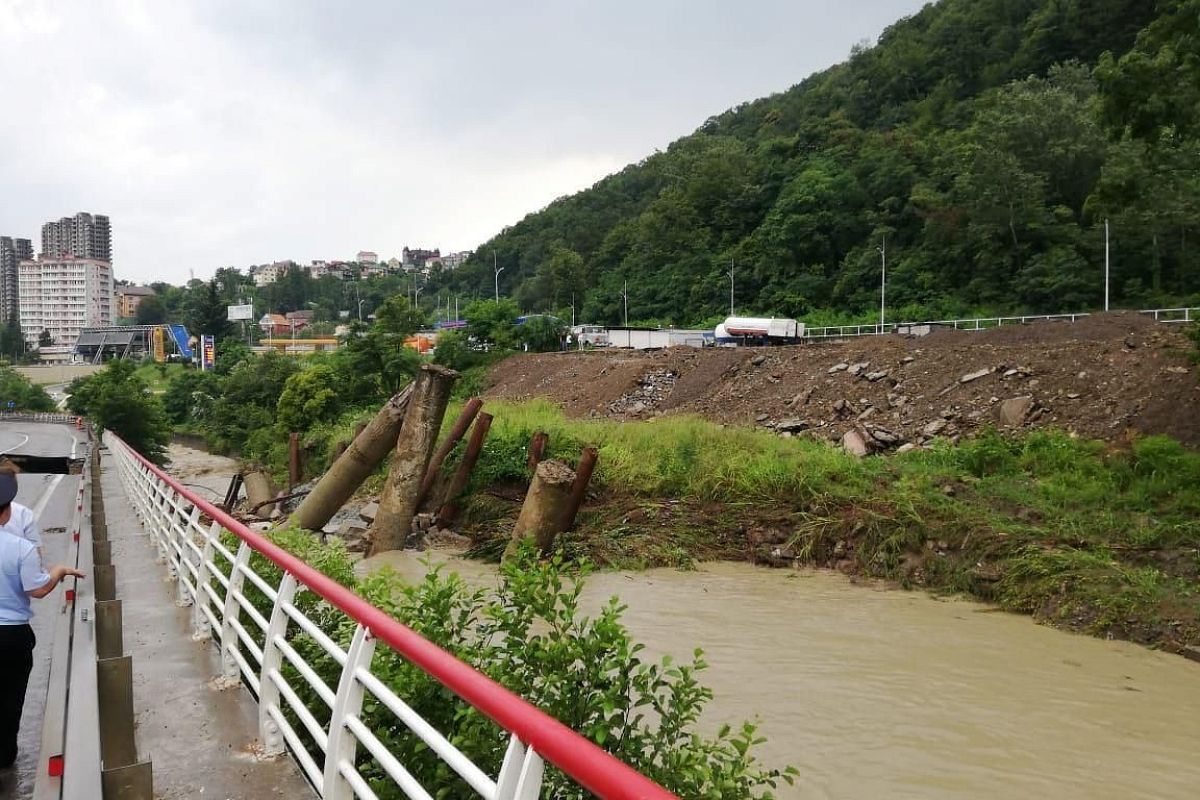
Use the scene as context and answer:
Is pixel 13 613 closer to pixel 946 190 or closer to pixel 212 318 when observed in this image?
pixel 946 190

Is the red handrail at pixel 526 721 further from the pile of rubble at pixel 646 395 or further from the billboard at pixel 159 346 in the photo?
the billboard at pixel 159 346

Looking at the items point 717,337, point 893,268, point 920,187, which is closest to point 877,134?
point 920,187

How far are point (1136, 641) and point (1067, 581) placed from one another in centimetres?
110

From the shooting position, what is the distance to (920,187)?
62938 mm

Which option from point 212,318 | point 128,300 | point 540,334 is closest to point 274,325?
point 212,318

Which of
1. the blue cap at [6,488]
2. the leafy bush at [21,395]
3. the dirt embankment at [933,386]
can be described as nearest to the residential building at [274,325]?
the leafy bush at [21,395]

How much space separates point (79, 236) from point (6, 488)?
747ft

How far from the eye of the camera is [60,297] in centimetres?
15800

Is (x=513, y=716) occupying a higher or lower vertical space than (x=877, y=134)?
lower

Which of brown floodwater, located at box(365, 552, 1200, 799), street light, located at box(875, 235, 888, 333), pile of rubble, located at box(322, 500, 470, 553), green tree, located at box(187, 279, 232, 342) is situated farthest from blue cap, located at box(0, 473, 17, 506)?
green tree, located at box(187, 279, 232, 342)

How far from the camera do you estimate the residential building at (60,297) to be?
516 feet

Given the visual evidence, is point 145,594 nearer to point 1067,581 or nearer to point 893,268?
point 1067,581

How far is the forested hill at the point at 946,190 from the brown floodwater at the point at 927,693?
33.2 ft

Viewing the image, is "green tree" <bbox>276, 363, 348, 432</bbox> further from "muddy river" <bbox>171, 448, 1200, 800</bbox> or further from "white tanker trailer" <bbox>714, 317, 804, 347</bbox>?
"muddy river" <bbox>171, 448, 1200, 800</bbox>
